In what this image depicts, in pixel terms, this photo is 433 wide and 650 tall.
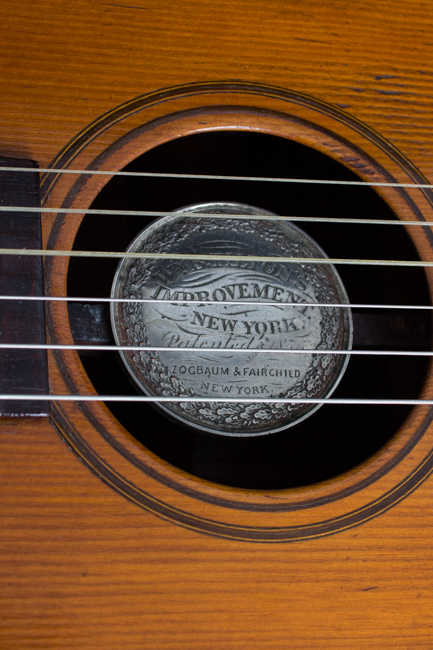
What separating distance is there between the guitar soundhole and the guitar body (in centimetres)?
19

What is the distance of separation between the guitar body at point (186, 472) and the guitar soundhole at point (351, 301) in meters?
0.19

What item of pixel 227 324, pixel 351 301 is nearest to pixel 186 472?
pixel 227 324

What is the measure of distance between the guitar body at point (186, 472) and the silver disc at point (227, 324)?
0.51ft

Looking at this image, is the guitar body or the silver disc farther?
the silver disc

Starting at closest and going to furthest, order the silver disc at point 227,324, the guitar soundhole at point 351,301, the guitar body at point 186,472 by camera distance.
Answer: the guitar body at point 186,472 → the silver disc at point 227,324 → the guitar soundhole at point 351,301

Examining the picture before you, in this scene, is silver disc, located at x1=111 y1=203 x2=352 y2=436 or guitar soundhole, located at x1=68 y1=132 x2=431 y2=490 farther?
guitar soundhole, located at x1=68 y1=132 x2=431 y2=490

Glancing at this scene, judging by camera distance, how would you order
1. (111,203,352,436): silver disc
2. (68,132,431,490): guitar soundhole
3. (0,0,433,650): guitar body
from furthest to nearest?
(68,132,431,490): guitar soundhole < (111,203,352,436): silver disc < (0,0,433,650): guitar body

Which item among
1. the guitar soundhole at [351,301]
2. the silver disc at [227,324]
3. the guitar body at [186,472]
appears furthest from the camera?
the guitar soundhole at [351,301]

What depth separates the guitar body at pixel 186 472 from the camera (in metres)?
0.53

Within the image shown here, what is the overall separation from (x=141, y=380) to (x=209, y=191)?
1.49 ft

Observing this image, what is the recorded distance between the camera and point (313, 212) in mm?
1024

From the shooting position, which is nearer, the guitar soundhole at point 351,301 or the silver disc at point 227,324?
the silver disc at point 227,324

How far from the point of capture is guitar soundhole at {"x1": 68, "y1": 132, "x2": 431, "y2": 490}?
35.0 inches

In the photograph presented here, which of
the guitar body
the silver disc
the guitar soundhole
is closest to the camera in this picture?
the guitar body
